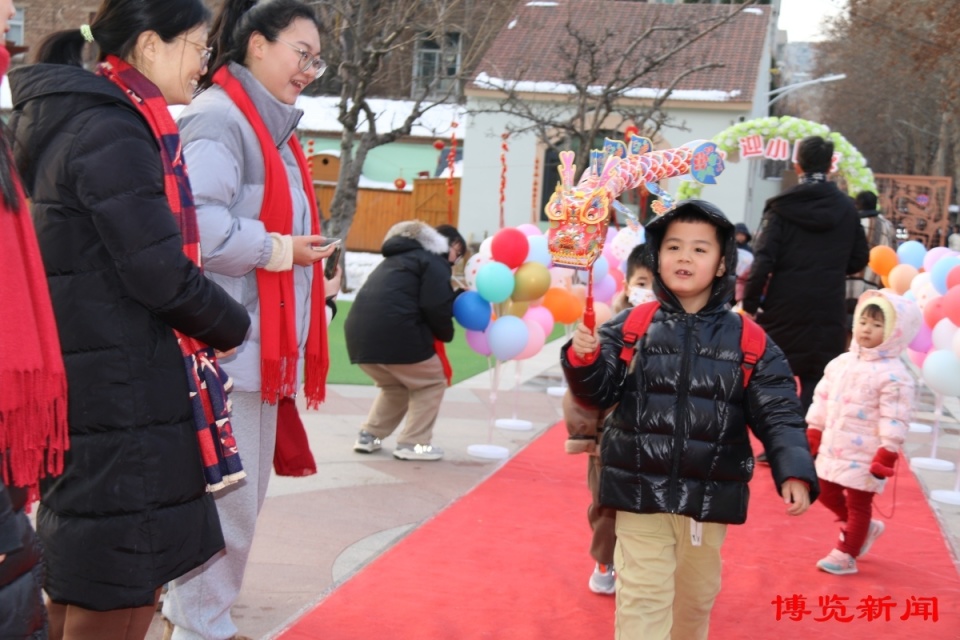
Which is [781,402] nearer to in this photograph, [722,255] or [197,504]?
[722,255]

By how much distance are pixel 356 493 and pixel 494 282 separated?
5.69 feet

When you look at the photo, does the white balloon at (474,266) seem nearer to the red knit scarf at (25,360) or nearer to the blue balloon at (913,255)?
the blue balloon at (913,255)

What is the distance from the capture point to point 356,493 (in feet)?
20.7

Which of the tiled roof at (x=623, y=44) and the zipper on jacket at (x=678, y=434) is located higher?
the tiled roof at (x=623, y=44)

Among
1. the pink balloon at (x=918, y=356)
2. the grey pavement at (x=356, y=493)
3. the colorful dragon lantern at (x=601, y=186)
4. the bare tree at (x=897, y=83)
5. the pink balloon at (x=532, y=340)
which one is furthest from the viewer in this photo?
the bare tree at (x=897, y=83)

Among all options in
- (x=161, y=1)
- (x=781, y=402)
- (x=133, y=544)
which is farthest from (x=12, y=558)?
(x=781, y=402)

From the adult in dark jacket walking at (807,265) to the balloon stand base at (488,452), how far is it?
1900mm

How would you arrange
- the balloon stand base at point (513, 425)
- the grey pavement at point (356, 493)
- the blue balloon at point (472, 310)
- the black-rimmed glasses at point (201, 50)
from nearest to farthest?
the black-rimmed glasses at point (201, 50), the grey pavement at point (356, 493), the blue balloon at point (472, 310), the balloon stand base at point (513, 425)

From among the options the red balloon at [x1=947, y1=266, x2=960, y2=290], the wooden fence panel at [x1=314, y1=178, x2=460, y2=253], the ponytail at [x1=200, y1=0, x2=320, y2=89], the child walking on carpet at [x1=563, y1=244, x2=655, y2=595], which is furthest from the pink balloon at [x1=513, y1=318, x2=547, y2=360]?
the wooden fence panel at [x1=314, y1=178, x2=460, y2=253]

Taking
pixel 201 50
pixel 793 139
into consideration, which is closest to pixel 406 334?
A: pixel 201 50

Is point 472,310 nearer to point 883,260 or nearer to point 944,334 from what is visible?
point 944,334

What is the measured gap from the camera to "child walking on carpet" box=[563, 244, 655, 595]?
425 centimetres

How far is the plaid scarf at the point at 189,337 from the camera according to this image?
2.83 metres

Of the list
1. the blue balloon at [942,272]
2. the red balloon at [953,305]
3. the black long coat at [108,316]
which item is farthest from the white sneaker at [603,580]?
the blue balloon at [942,272]
